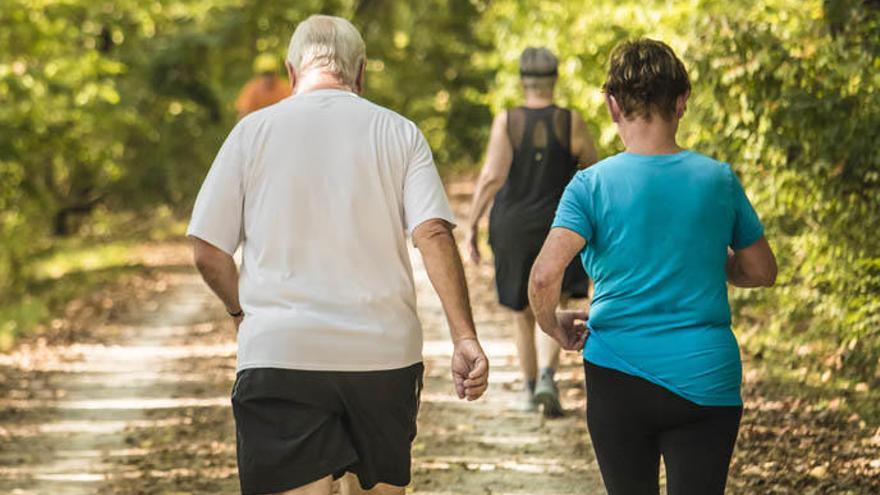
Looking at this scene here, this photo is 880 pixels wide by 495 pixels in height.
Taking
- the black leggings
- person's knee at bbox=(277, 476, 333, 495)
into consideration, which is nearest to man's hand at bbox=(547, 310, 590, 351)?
the black leggings

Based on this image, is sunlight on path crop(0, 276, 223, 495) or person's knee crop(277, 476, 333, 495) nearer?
person's knee crop(277, 476, 333, 495)

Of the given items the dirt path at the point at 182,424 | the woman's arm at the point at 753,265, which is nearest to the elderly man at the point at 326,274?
the woman's arm at the point at 753,265

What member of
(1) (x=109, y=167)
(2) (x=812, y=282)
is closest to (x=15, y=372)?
(2) (x=812, y=282)

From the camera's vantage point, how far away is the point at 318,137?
4.49 meters

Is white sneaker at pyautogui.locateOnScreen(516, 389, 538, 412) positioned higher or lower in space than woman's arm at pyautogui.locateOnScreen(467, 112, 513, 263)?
lower

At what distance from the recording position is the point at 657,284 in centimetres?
420

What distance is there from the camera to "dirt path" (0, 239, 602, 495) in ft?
26.7

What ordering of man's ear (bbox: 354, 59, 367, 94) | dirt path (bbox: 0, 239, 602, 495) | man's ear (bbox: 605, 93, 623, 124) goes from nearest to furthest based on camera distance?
man's ear (bbox: 605, 93, 623, 124) < man's ear (bbox: 354, 59, 367, 94) < dirt path (bbox: 0, 239, 602, 495)

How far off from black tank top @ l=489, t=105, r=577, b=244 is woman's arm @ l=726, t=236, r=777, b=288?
4511 millimetres

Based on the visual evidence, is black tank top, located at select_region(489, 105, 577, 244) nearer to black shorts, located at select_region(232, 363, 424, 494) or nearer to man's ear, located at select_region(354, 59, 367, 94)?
man's ear, located at select_region(354, 59, 367, 94)

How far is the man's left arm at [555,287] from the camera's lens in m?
4.28

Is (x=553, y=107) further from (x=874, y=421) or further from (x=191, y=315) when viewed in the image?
(x=191, y=315)

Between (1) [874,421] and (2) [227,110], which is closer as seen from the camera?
(1) [874,421]

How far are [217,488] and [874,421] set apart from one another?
3426mm
